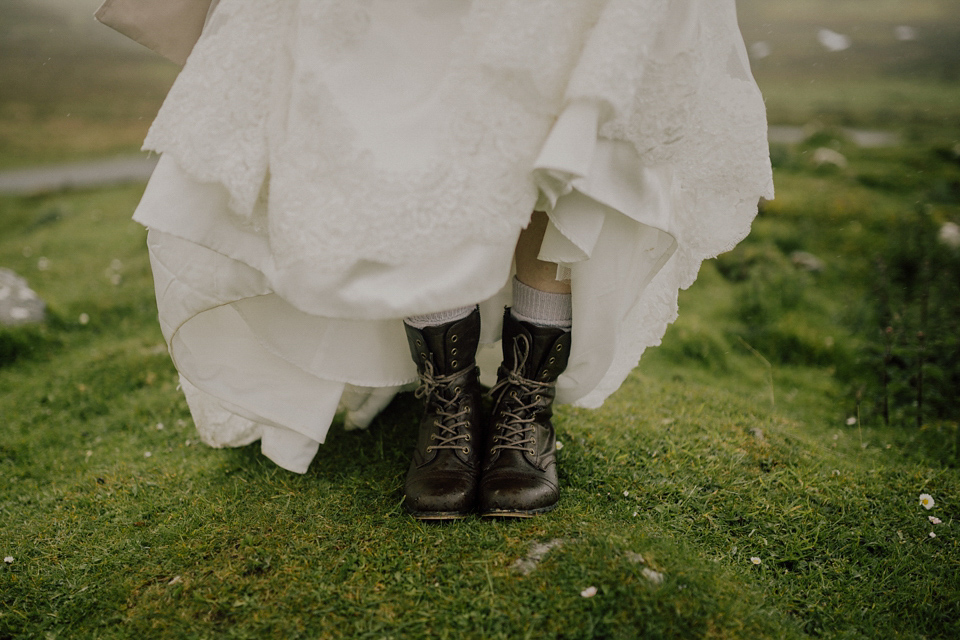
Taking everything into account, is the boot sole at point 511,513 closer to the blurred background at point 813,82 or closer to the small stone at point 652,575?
the small stone at point 652,575

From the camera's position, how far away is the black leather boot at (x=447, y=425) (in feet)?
5.67

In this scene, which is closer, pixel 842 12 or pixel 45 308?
pixel 45 308

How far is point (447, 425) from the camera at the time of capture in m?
1.85

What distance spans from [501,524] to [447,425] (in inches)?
13.6

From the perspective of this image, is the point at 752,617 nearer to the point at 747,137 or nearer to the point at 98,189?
the point at 747,137

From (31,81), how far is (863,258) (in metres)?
14.0

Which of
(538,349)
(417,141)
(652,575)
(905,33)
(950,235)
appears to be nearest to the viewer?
(417,141)

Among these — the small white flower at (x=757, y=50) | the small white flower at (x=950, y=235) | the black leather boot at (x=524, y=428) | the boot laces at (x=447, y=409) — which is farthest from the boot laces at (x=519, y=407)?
the small white flower at (x=950, y=235)

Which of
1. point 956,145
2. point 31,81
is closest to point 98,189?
point 31,81

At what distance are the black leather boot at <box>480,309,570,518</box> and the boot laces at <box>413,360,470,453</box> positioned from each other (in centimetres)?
11

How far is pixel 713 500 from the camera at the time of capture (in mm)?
1908

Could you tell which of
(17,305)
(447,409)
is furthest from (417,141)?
(17,305)

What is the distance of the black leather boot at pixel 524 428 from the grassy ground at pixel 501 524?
0.07m

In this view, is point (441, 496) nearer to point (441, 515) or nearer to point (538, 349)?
point (441, 515)
